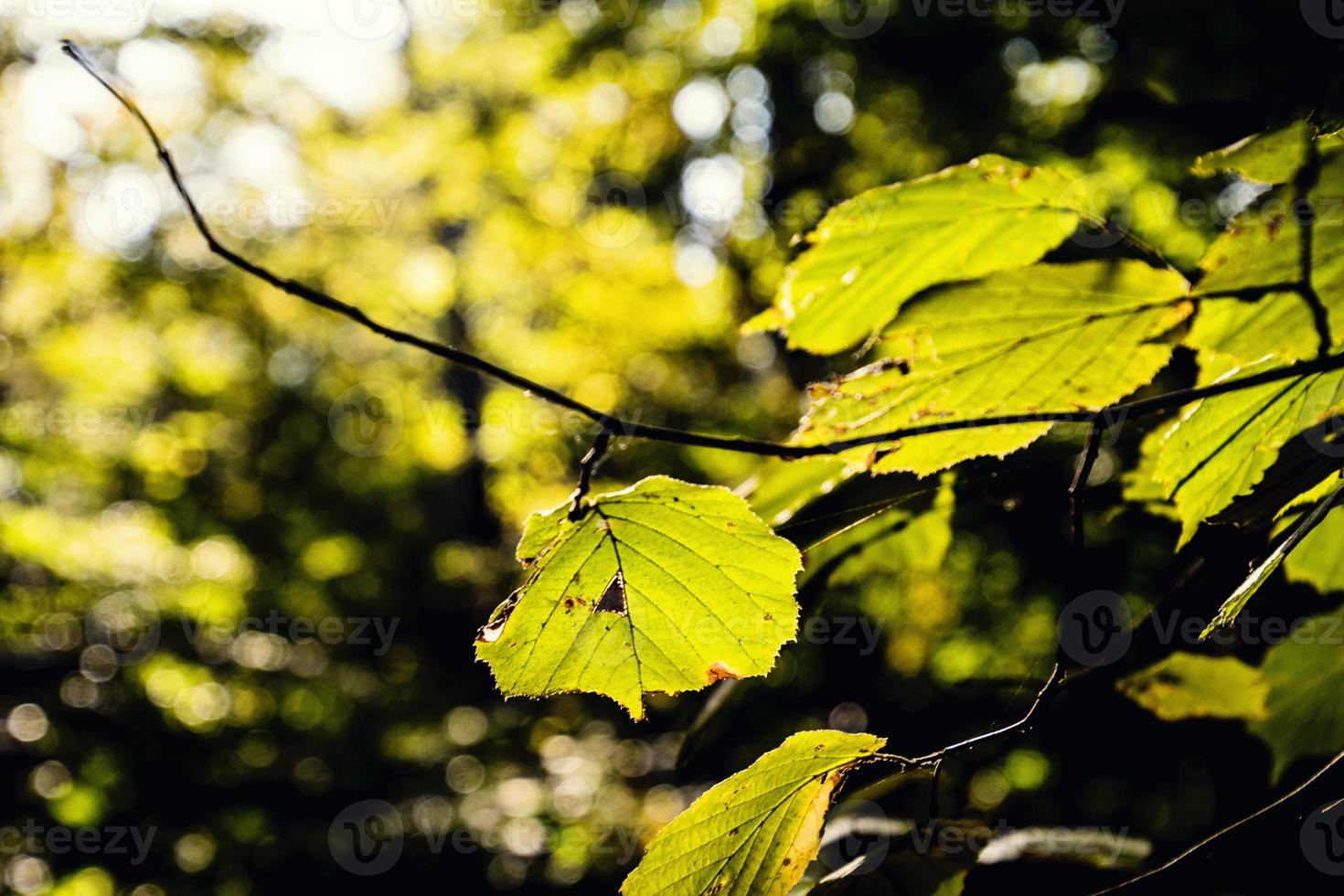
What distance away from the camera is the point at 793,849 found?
1.88 feet

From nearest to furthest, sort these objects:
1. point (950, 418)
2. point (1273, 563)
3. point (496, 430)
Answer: point (1273, 563)
point (950, 418)
point (496, 430)

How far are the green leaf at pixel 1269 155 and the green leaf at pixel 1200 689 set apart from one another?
18.9 inches

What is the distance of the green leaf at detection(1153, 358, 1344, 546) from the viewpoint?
0.56m

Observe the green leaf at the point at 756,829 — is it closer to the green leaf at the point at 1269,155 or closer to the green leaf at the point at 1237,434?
the green leaf at the point at 1237,434

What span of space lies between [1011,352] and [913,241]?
13 centimetres

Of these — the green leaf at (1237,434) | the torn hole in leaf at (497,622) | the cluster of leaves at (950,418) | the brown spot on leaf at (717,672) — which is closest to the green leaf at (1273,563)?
the cluster of leaves at (950,418)

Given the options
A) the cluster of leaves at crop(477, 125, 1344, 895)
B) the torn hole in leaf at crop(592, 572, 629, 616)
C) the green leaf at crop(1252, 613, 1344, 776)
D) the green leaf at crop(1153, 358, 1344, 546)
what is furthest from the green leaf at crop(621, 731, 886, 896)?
the green leaf at crop(1252, 613, 1344, 776)

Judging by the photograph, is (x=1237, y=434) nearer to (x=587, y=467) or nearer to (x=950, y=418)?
(x=950, y=418)

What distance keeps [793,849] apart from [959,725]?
2.74 feet

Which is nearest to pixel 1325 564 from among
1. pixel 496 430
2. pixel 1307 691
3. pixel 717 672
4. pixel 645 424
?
pixel 1307 691

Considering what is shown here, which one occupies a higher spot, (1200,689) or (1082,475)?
(1082,475)

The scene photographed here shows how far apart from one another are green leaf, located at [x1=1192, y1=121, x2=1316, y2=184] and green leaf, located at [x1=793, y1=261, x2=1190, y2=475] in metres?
0.09

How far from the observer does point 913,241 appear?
748 millimetres

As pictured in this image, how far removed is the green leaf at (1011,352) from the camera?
67 cm
